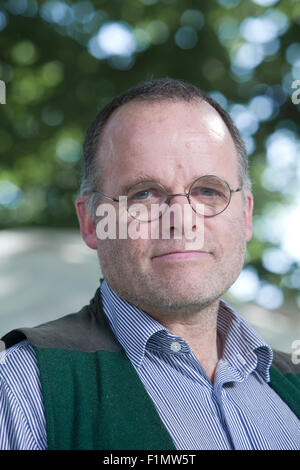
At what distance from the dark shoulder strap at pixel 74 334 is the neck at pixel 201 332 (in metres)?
0.18

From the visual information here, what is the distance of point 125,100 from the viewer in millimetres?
2170

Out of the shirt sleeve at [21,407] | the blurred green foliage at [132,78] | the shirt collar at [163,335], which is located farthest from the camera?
the blurred green foliage at [132,78]

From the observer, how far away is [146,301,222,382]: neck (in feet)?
6.59

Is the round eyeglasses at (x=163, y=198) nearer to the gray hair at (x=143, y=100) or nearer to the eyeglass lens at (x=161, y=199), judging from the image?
the eyeglass lens at (x=161, y=199)

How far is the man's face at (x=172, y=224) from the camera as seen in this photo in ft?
6.28

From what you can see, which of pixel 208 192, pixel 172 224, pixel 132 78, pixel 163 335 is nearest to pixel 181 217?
pixel 172 224

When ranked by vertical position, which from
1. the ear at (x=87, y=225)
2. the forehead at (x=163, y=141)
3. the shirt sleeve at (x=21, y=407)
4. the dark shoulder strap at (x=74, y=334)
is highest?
the forehead at (x=163, y=141)

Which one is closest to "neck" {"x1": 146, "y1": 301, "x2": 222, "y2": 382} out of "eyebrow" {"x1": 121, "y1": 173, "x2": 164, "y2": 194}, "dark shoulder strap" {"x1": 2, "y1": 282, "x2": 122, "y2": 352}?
"dark shoulder strap" {"x1": 2, "y1": 282, "x2": 122, "y2": 352}

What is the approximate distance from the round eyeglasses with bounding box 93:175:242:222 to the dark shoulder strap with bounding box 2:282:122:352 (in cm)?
37

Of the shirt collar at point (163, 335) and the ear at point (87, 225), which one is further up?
the ear at point (87, 225)

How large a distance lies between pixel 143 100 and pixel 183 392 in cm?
98

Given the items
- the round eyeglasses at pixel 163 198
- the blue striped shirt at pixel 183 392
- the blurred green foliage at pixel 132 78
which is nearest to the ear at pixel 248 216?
the round eyeglasses at pixel 163 198
